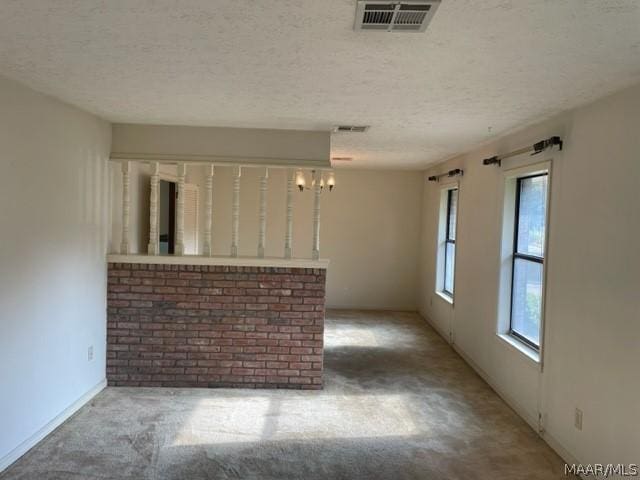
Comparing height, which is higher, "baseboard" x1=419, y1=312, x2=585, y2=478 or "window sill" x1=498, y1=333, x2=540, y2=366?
"window sill" x1=498, y1=333, x2=540, y2=366

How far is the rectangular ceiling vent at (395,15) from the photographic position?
1743 mm

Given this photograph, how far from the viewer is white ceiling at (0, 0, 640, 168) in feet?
6.08

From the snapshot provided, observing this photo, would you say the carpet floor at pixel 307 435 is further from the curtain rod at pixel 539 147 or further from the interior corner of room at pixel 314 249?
the curtain rod at pixel 539 147

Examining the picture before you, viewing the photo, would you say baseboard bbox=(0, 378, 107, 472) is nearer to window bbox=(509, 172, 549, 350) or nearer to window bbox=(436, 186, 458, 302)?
window bbox=(509, 172, 549, 350)

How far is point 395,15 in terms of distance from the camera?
1.84 metres

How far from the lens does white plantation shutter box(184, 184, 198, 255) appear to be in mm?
6104

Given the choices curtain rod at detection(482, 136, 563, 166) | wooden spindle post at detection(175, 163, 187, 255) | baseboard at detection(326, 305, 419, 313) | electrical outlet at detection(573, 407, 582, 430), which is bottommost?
baseboard at detection(326, 305, 419, 313)

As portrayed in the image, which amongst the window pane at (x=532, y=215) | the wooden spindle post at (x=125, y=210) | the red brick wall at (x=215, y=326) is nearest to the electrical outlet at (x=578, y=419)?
the window pane at (x=532, y=215)

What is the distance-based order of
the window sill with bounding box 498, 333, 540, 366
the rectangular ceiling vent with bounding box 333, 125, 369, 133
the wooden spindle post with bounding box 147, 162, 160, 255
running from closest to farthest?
1. the window sill with bounding box 498, 333, 540, 366
2. the rectangular ceiling vent with bounding box 333, 125, 369, 133
3. the wooden spindle post with bounding box 147, 162, 160, 255

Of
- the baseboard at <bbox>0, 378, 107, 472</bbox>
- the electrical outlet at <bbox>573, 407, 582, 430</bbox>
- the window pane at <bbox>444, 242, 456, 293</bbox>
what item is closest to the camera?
the baseboard at <bbox>0, 378, 107, 472</bbox>

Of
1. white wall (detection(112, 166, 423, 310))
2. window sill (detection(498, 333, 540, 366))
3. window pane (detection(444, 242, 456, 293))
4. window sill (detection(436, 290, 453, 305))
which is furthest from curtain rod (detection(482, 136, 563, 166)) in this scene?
white wall (detection(112, 166, 423, 310))

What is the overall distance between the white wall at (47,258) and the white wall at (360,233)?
13.1 ft

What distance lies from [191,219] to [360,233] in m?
3.09

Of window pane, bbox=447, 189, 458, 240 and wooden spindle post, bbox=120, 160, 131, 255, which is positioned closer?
wooden spindle post, bbox=120, 160, 131, 255
